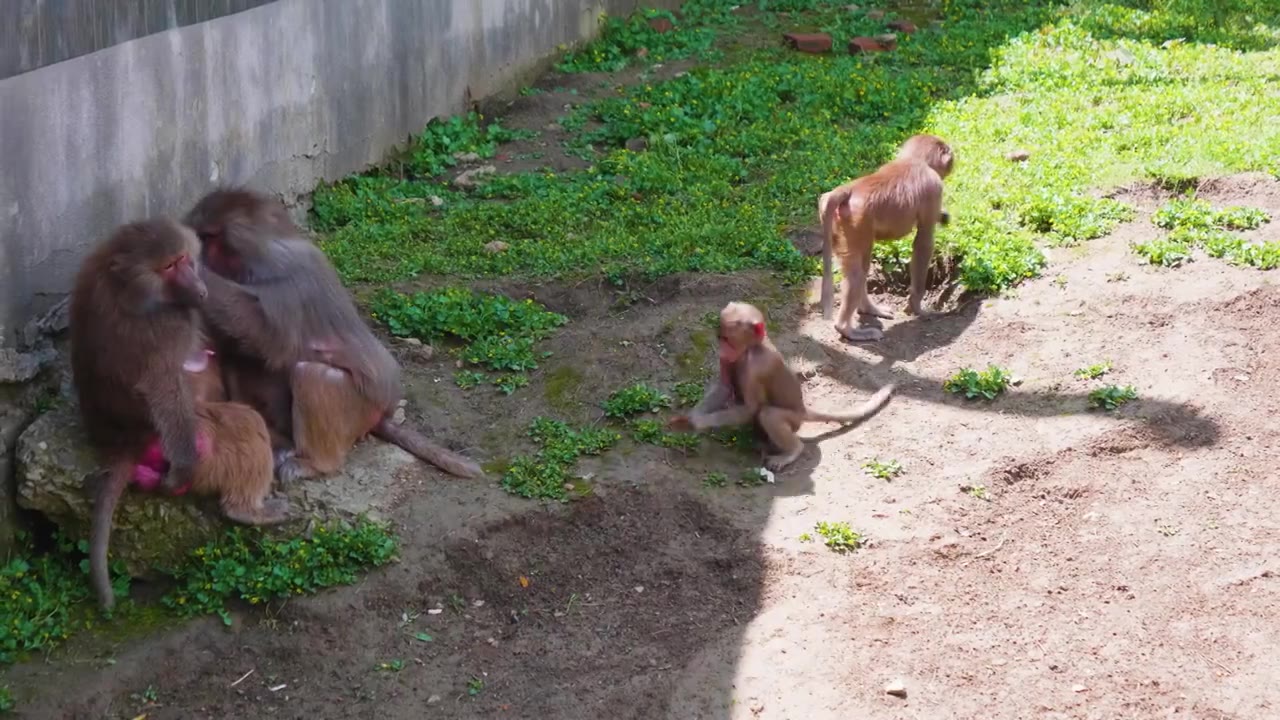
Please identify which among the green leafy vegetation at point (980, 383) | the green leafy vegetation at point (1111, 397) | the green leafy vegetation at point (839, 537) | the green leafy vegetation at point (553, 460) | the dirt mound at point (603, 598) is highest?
the green leafy vegetation at point (1111, 397)

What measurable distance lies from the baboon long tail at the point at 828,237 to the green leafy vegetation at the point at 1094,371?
5.02 ft

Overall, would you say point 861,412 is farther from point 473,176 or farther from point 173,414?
point 473,176

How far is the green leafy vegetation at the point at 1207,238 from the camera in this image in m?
8.51

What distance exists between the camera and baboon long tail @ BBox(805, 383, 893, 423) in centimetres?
750

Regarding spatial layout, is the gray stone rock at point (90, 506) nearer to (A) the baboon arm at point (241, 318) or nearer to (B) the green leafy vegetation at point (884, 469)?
(A) the baboon arm at point (241, 318)

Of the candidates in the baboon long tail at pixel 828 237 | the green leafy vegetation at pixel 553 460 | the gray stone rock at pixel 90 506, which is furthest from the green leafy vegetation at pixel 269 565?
the baboon long tail at pixel 828 237

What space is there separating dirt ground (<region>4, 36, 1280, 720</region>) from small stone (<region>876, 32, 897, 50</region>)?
654cm

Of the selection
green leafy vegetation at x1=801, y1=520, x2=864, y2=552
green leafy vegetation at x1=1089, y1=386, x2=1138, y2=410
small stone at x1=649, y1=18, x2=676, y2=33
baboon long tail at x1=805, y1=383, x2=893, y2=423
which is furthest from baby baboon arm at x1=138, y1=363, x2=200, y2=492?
small stone at x1=649, y1=18, x2=676, y2=33

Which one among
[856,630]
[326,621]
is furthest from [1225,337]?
[326,621]

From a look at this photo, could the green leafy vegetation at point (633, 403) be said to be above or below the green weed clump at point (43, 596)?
above

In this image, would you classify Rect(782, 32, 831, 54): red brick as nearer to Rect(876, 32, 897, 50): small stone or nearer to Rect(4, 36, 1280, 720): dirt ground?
Rect(876, 32, 897, 50): small stone

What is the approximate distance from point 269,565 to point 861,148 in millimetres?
6441

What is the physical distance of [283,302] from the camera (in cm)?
657

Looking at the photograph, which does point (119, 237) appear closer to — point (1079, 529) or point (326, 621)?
point (326, 621)
